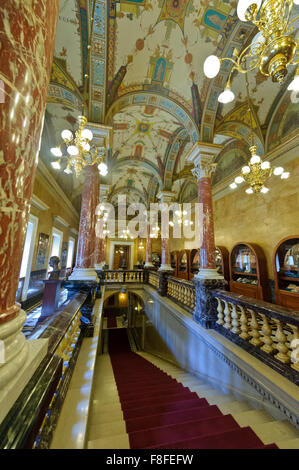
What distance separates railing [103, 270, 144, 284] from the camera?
868cm

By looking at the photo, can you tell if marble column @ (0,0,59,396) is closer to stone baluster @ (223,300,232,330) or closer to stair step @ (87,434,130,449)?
stair step @ (87,434,130,449)

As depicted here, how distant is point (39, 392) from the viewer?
2.65 feet

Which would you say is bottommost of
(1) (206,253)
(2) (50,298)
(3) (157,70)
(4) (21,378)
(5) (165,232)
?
(2) (50,298)

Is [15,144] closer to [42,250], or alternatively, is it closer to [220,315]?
[220,315]

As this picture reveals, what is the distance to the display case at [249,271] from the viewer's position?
525 cm

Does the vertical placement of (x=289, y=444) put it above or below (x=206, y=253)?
below

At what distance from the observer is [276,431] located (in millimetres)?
1535

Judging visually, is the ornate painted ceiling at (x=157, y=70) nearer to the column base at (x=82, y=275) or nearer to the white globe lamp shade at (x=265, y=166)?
the white globe lamp shade at (x=265, y=166)

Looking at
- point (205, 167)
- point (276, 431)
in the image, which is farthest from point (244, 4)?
point (276, 431)

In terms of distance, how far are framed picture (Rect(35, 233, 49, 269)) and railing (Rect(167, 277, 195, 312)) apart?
Answer: 15.6 feet

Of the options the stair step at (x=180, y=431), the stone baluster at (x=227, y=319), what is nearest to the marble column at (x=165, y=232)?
the stone baluster at (x=227, y=319)

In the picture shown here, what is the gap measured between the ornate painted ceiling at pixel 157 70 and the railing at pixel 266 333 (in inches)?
170

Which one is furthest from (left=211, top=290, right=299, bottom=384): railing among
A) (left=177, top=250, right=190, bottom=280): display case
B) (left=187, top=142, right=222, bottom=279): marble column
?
(left=177, top=250, right=190, bottom=280): display case

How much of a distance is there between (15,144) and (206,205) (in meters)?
3.93
